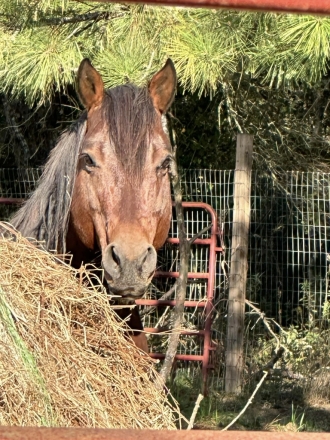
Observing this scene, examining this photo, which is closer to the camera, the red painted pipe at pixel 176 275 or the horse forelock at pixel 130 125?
the horse forelock at pixel 130 125

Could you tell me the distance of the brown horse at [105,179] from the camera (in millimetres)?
3346

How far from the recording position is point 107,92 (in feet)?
12.1

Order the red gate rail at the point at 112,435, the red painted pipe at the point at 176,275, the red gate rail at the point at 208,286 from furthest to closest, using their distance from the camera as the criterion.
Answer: the red painted pipe at the point at 176,275
the red gate rail at the point at 208,286
the red gate rail at the point at 112,435

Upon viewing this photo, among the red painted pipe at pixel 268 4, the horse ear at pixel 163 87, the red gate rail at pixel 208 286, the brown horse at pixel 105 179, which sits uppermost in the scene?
the horse ear at pixel 163 87

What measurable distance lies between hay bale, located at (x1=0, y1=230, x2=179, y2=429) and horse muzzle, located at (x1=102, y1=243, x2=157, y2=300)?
230 millimetres

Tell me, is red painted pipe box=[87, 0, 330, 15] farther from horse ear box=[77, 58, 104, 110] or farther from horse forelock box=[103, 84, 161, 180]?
horse ear box=[77, 58, 104, 110]

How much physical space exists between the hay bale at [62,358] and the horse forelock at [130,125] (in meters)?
0.78

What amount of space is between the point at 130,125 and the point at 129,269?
771 mm

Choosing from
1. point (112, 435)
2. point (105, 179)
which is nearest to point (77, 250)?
point (105, 179)

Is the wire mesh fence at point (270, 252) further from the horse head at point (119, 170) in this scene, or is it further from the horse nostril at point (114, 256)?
the horse nostril at point (114, 256)

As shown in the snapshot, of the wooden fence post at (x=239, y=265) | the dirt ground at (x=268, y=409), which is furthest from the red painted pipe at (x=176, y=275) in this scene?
the dirt ground at (x=268, y=409)

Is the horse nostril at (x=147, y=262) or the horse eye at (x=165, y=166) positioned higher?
the horse eye at (x=165, y=166)

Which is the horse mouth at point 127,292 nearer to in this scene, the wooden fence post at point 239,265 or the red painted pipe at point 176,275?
the wooden fence post at point 239,265

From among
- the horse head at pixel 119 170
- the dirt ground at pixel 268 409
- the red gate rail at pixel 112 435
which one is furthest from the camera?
the dirt ground at pixel 268 409
